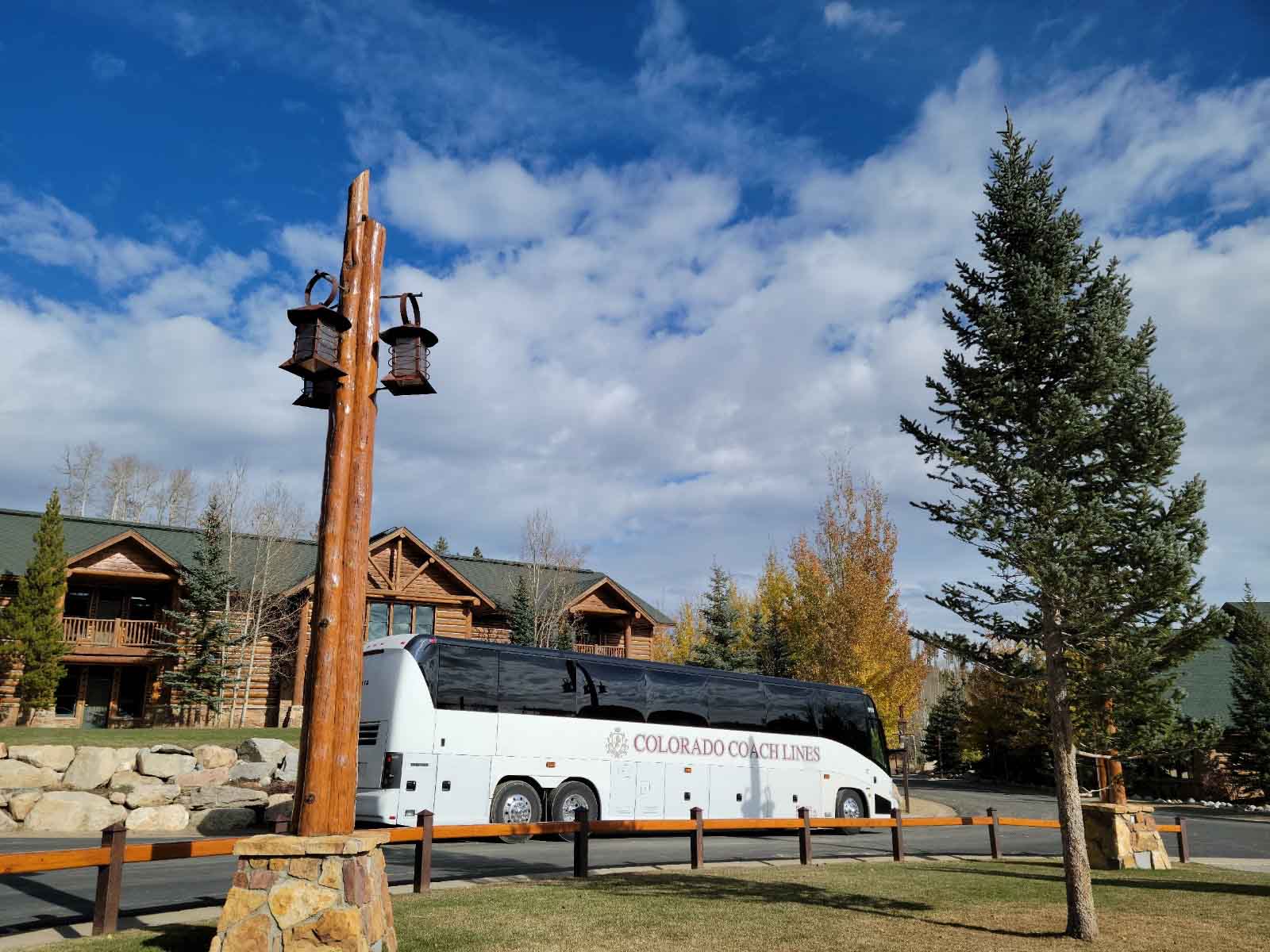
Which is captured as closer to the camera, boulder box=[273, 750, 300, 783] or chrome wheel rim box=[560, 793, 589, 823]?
chrome wheel rim box=[560, 793, 589, 823]

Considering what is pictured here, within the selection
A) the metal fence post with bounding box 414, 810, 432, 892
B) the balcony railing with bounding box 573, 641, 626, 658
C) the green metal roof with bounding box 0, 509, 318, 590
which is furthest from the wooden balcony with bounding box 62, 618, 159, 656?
the metal fence post with bounding box 414, 810, 432, 892

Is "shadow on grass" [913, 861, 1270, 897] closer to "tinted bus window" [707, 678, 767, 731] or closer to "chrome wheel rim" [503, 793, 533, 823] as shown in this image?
"tinted bus window" [707, 678, 767, 731]

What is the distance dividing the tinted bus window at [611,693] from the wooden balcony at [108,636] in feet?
74.2

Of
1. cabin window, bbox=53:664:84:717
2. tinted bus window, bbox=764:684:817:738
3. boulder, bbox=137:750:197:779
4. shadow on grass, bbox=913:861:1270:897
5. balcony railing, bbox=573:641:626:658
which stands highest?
balcony railing, bbox=573:641:626:658

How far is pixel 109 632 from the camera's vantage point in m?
33.5

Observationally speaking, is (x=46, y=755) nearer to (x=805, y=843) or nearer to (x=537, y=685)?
(x=537, y=685)

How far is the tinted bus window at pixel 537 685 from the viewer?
16750 mm

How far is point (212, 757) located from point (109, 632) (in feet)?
48.7

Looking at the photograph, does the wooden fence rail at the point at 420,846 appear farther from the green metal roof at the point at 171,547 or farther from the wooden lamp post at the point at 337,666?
the green metal roof at the point at 171,547

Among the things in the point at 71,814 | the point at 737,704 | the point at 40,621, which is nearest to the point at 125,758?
the point at 71,814

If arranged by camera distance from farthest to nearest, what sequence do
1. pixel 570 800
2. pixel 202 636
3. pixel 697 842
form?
pixel 202 636 < pixel 570 800 < pixel 697 842

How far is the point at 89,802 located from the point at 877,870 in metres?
15.5

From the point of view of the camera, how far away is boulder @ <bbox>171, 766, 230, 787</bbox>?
2075 cm

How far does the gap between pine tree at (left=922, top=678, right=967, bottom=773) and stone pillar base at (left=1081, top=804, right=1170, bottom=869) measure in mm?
39480
